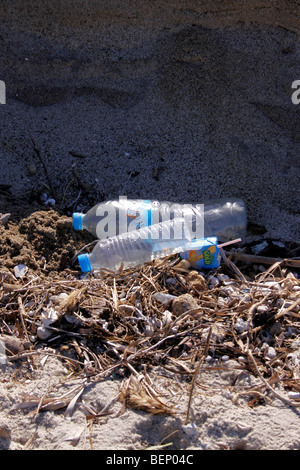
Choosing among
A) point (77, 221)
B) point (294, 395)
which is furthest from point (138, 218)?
point (294, 395)

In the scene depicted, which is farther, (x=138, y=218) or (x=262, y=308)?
(x=138, y=218)

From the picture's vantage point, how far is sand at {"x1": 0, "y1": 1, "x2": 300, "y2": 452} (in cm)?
243

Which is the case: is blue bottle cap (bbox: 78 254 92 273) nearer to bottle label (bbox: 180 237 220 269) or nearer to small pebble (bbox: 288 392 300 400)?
bottle label (bbox: 180 237 220 269)

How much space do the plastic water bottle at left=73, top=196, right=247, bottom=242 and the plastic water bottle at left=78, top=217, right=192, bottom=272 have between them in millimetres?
63

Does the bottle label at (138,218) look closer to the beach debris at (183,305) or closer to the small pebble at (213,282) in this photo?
the small pebble at (213,282)

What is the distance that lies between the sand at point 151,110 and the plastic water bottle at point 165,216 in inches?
2.8

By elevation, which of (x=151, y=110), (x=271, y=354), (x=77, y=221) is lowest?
(x=271, y=354)

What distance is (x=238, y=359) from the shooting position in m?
1.59

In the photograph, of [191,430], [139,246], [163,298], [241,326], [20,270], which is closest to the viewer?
[191,430]

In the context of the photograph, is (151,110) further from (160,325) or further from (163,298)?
(160,325)

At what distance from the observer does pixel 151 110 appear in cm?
254

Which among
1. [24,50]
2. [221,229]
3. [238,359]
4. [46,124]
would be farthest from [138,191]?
[238,359]

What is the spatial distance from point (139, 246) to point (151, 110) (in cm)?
85

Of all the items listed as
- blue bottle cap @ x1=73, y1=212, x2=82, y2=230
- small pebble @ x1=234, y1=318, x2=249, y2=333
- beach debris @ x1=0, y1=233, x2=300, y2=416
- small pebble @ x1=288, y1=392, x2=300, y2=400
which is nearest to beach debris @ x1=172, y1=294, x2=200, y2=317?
beach debris @ x1=0, y1=233, x2=300, y2=416
